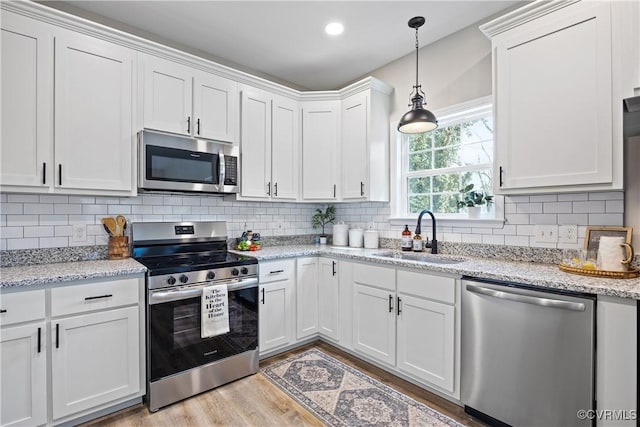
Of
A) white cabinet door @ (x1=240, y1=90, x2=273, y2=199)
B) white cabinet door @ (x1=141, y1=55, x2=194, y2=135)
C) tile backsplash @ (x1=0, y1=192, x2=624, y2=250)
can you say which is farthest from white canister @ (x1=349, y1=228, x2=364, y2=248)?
white cabinet door @ (x1=141, y1=55, x2=194, y2=135)

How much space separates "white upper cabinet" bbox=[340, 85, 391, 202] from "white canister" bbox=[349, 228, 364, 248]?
36 centimetres

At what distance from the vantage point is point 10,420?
5.45ft

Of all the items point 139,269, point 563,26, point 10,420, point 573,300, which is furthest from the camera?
point 139,269

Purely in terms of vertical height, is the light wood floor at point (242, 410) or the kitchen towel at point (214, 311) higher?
the kitchen towel at point (214, 311)

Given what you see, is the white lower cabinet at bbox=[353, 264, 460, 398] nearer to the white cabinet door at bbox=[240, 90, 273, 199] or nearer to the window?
the window

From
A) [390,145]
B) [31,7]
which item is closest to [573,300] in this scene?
[390,145]

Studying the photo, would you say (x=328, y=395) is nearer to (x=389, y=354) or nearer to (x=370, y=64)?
(x=389, y=354)

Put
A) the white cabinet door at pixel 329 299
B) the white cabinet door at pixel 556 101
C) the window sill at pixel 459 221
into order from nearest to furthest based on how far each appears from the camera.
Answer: the white cabinet door at pixel 556 101 → the window sill at pixel 459 221 → the white cabinet door at pixel 329 299

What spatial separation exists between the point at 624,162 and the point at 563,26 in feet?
2.87

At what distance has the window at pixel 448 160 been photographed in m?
2.63

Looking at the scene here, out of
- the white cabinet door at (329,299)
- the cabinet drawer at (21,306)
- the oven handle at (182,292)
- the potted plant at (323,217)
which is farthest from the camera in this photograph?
the potted plant at (323,217)

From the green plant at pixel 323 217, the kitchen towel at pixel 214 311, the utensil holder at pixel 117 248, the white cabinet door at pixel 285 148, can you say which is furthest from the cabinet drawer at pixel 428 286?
the utensil holder at pixel 117 248

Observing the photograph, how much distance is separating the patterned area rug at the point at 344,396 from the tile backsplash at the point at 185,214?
4.27 feet

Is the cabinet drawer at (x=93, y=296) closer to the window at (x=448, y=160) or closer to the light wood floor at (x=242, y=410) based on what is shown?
the light wood floor at (x=242, y=410)
